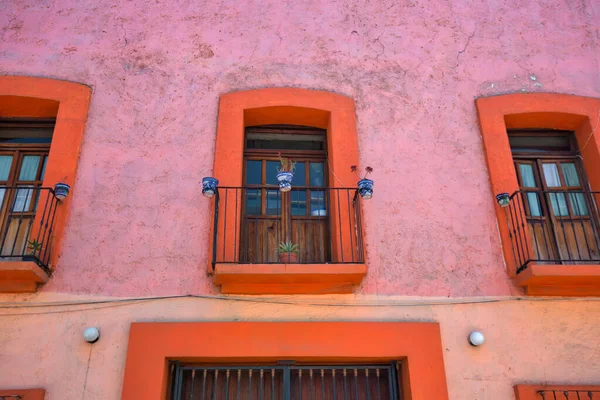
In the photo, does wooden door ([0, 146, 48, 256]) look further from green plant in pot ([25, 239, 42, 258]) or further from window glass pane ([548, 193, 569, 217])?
window glass pane ([548, 193, 569, 217])

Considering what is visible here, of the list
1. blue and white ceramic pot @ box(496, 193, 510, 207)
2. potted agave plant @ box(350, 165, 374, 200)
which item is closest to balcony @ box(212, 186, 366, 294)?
potted agave plant @ box(350, 165, 374, 200)

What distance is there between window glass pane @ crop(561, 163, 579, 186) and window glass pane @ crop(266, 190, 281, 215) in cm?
351

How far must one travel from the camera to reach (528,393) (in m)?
5.66

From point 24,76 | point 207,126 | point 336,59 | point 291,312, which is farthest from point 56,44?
point 291,312

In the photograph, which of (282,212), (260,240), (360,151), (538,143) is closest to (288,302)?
(260,240)

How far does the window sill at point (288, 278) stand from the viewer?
5.82 m

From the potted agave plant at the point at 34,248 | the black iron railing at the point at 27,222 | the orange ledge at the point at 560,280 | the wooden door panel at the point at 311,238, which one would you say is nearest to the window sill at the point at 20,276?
the black iron railing at the point at 27,222

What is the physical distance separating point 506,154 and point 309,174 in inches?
91.2

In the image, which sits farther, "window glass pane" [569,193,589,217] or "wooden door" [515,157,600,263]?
"window glass pane" [569,193,589,217]

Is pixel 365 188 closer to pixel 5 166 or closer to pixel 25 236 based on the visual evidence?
pixel 25 236

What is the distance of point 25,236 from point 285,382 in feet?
10.6

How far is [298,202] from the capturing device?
6992 millimetres

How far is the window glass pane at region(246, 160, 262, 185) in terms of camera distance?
7129mm

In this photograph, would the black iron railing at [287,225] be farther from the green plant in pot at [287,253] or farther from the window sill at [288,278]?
the window sill at [288,278]
